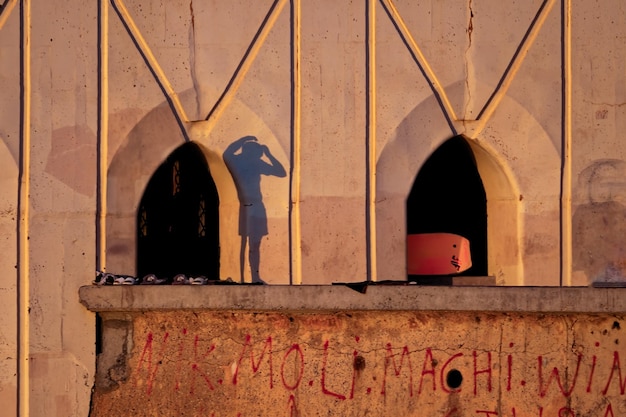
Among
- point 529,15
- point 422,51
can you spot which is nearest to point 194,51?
point 422,51

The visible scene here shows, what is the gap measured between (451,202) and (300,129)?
243 centimetres

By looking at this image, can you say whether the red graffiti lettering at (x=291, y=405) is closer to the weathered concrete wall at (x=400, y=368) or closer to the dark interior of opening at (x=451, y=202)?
the weathered concrete wall at (x=400, y=368)

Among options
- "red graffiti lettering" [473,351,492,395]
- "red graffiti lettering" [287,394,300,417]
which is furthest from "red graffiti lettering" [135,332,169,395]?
"red graffiti lettering" [473,351,492,395]

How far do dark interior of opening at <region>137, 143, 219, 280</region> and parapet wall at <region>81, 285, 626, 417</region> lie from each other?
191 inches

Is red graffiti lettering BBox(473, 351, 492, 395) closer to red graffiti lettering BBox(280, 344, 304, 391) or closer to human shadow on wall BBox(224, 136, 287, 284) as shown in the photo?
red graffiti lettering BBox(280, 344, 304, 391)

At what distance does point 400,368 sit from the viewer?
9.39 metres

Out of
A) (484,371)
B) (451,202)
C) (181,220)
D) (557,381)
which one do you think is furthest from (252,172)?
(557,381)

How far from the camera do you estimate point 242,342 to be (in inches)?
373

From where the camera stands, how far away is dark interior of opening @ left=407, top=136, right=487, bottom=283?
14891 millimetres

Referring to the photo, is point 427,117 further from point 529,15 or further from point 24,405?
point 24,405

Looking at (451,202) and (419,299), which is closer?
(419,299)

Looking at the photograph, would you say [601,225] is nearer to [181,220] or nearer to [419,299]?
[181,220]

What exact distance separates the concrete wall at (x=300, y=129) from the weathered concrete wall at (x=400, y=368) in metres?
3.53

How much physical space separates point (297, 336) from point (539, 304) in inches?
68.6
